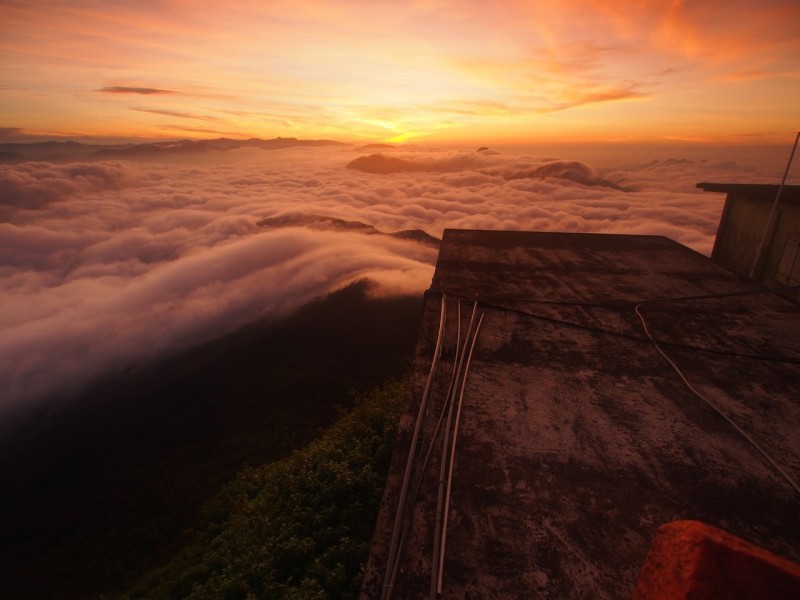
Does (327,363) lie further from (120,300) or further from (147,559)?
(120,300)

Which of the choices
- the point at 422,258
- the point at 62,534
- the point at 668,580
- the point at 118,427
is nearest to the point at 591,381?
the point at 668,580

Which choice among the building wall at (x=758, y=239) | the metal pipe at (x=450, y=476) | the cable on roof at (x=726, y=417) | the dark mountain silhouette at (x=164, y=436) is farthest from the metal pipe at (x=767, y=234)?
the dark mountain silhouette at (x=164, y=436)

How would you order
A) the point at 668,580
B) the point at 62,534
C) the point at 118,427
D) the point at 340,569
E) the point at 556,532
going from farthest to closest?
the point at 118,427 → the point at 62,534 → the point at 340,569 → the point at 556,532 → the point at 668,580

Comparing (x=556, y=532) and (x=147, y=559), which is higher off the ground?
(x=556, y=532)

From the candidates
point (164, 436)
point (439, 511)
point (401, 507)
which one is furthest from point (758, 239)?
point (164, 436)

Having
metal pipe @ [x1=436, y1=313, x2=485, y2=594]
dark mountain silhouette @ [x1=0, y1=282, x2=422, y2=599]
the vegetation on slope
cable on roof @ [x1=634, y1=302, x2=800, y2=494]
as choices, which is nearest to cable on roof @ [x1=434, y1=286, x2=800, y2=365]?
cable on roof @ [x1=634, y1=302, x2=800, y2=494]

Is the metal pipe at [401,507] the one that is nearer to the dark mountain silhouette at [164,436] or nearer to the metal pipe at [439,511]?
the metal pipe at [439,511]

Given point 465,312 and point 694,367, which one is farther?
point 465,312
